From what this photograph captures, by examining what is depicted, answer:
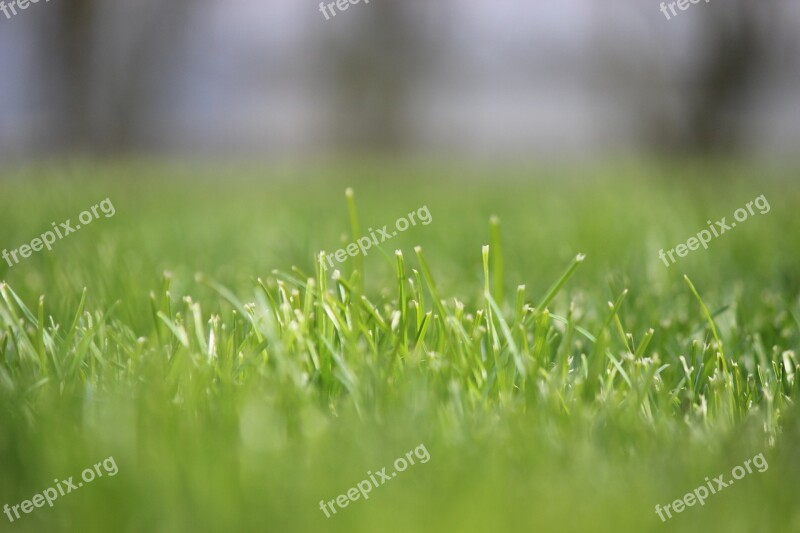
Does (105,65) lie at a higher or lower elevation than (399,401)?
higher

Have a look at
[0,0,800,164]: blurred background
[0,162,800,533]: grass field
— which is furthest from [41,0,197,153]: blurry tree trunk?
[0,162,800,533]: grass field

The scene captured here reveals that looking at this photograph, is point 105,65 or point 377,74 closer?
point 105,65

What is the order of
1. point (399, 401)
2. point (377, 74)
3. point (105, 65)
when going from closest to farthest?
1. point (399, 401)
2. point (105, 65)
3. point (377, 74)

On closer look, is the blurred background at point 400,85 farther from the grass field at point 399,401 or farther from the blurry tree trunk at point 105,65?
the grass field at point 399,401

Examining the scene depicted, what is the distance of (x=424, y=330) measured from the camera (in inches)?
50.8


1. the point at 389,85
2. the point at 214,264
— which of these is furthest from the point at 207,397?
the point at 389,85

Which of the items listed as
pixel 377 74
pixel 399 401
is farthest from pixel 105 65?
pixel 399 401

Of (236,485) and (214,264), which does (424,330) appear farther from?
(214,264)

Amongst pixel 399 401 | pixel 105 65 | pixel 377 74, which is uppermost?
pixel 105 65

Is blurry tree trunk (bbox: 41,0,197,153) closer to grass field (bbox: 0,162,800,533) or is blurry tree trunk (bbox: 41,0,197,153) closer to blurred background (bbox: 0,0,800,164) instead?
blurred background (bbox: 0,0,800,164)

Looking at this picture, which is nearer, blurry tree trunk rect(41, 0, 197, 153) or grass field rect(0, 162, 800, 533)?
grass field rect(0, 162, 800, 533)

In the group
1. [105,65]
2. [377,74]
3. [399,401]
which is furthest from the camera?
[377,74]

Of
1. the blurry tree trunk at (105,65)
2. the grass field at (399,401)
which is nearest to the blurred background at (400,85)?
the blurry tree trunk at (105,65)

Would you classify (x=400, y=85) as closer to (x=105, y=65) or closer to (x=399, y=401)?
(x=105, y=65)
